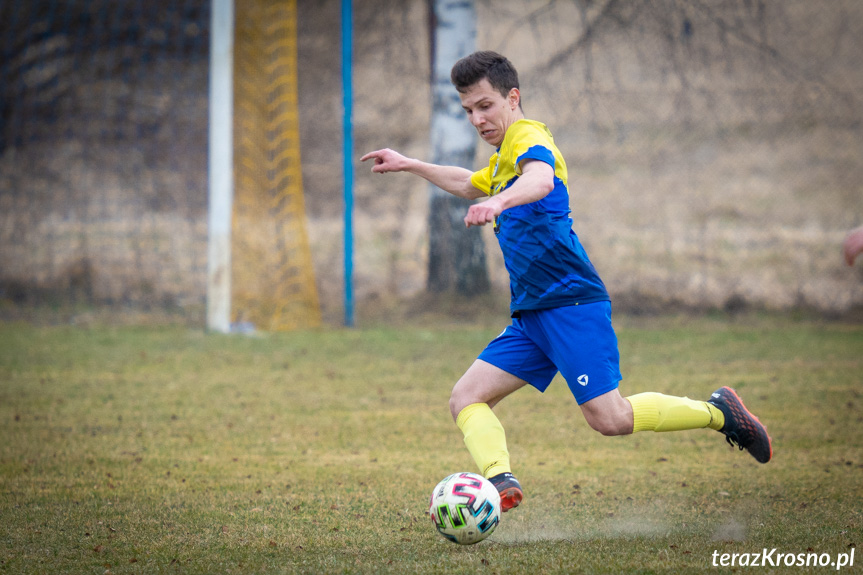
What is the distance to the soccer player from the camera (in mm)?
3307

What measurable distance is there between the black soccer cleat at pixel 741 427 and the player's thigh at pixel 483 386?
0.90 m

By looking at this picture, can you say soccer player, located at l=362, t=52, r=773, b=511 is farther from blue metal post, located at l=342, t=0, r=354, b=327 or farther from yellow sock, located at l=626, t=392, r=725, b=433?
blue metal post, located at l=342, t=0, r=354, b=327

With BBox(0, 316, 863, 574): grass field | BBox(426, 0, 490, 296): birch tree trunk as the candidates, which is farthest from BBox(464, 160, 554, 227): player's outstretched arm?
BBox(426, 0, 490, 296): birch tree trunk

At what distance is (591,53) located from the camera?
11.7 m

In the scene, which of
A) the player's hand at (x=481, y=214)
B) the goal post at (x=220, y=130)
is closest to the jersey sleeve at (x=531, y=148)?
the player's hand at (x=481, y=214)

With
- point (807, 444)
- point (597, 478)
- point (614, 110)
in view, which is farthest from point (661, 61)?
point (597, 478)

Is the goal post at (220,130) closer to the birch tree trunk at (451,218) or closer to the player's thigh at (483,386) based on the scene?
the birch tree trunk at (451,218)

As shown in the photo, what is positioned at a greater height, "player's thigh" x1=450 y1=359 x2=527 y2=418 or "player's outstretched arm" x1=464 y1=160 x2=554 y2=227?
"player's outstretched arm" x1=464 y1=160 x2=554 y2=227

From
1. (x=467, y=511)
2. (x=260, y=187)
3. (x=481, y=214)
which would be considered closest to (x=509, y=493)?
(x=467, y=511)

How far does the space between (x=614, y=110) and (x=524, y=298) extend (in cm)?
919

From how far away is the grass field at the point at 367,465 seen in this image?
3266 millimetres

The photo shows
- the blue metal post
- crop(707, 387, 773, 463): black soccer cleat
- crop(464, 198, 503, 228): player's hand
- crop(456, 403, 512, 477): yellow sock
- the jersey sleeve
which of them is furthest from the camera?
the blue metal post

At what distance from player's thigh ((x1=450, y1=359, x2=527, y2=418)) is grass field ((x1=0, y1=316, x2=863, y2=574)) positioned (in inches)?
21.0

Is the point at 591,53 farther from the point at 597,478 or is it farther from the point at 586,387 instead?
the point at 586,387
